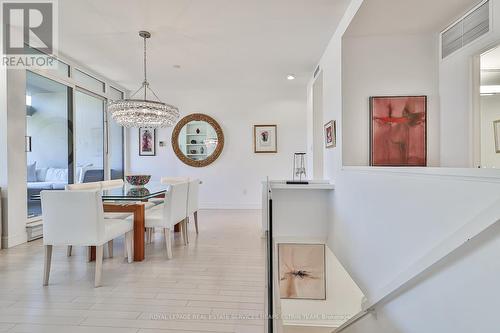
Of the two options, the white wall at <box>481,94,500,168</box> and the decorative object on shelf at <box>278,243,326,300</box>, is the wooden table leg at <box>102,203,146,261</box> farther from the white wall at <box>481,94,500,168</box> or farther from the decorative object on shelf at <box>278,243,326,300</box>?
the white wall at <box>481,94,500,168</box>

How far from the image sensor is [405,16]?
268 cm

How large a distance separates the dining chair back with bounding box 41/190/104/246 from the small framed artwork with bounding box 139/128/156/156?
13.7 ft

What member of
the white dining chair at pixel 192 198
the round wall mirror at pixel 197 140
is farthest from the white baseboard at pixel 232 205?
the white dining chair at pixel 192 198

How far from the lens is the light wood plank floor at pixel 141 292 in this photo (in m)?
1.81

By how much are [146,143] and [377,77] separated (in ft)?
17.2

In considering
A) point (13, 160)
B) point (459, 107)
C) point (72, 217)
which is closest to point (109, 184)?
point (13, 160)

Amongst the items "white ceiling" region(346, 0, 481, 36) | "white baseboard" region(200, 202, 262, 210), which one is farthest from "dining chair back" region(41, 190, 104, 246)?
"white baseboard" region(200, 202, 262, 210)

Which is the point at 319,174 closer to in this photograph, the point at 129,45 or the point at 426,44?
the point at 426,44

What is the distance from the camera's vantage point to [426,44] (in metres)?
3.02

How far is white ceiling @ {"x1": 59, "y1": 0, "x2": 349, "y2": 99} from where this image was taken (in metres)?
2.81

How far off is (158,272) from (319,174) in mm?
3094

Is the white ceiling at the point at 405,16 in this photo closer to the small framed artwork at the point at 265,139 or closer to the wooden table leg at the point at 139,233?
the wooden table leg at the point at 139,233

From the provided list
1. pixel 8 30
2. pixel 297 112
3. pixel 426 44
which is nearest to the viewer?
pixel 426 44

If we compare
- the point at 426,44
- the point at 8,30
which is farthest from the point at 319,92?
the point at 8,30
